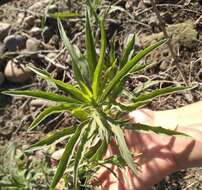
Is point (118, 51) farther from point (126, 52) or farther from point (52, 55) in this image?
point (126, 52)

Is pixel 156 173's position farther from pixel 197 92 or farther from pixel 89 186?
pixel 197 92

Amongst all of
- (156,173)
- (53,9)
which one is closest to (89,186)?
(156,173)

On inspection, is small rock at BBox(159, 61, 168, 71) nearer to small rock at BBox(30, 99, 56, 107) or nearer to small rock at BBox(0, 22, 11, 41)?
small rock at BBox(30, 99, 56, 107)

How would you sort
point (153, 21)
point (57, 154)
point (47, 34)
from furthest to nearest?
point (47, 34), point (153, 21), point (57, 154)

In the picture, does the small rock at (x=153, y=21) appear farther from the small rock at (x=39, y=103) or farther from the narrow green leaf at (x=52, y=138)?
the narrow green leaf at (x=52, y=138)

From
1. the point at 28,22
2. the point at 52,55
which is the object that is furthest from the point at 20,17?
the point at 52,55

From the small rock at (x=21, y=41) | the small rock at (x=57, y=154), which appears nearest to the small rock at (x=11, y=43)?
the small rock at (x=21, y=41)

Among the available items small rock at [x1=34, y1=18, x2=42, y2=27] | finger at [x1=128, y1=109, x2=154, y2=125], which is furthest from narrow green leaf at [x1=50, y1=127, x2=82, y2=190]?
small rock at [x1=34, y1=18, x2=42, y2=27]
